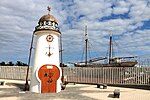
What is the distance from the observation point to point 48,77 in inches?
625

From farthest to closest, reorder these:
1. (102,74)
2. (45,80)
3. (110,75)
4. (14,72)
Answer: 1. (14,72)
2. (102,74)
3. (110,75)
4. (45,80)

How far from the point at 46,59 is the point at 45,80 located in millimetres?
1470

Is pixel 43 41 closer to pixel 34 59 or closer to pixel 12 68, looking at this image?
pixel 34 59

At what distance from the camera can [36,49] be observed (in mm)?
16312

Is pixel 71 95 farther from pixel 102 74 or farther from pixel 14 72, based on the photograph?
pixel 14 72

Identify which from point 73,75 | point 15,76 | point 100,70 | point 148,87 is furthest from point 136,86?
point 15,76

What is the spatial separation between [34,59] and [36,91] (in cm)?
230

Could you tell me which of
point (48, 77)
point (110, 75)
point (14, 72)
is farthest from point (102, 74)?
point (14, 72)

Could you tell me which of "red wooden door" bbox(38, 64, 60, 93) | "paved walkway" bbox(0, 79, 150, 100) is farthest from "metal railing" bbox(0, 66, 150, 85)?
"red wooden door" bbox(38, 64, 60, 93)

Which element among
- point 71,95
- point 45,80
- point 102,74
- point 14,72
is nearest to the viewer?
point 71,95

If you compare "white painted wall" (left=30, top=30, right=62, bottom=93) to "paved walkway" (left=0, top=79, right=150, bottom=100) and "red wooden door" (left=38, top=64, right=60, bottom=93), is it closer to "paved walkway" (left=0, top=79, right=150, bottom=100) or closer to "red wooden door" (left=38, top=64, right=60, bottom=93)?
"red wooden door" (left=38, top=64, right=60, bottom=93)

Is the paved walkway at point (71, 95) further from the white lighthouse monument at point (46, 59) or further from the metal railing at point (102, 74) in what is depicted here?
the metal railing at point (102, 74)

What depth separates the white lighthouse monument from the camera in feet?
51.7

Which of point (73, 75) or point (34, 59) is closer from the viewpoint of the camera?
point (34, 59)
